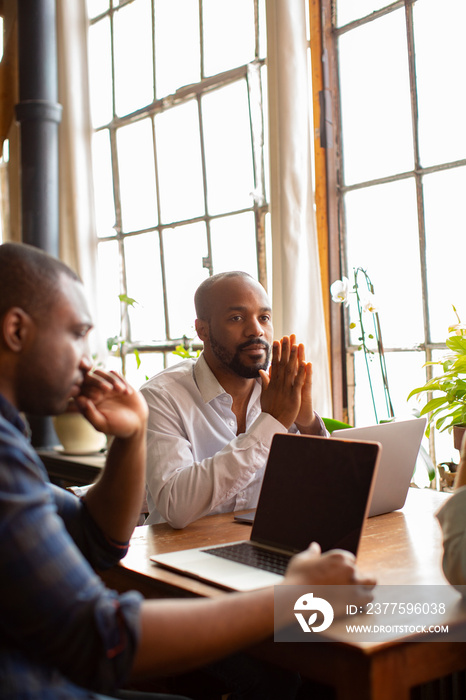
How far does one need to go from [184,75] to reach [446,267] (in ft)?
6.24

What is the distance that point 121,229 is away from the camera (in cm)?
412

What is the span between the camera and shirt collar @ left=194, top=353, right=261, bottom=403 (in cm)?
199

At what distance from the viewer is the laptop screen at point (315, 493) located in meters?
1.16

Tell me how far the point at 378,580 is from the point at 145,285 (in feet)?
9.97

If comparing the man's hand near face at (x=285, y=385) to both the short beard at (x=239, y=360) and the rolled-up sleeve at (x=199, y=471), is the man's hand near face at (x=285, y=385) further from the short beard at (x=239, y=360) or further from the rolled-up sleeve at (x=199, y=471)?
the short beard at (x=239, y=360)

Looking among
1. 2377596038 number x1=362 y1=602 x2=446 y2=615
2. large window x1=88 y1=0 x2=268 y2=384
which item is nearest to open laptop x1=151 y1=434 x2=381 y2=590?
2377596038 number x1=362 y1=602 x2=446 y2=615

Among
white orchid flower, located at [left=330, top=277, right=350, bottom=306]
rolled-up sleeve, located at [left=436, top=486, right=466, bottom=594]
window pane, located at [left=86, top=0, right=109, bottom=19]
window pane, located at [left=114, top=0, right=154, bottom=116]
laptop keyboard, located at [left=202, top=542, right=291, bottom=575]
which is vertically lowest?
laptop keyboard, located at [left=202, top=542, right=291, bottom=575]

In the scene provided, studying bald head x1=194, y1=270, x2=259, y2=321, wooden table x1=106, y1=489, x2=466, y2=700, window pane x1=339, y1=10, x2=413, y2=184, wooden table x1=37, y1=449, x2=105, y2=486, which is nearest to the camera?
wooden table x1=106, y1=489, x2=466, y2=700

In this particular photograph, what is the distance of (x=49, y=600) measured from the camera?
76 cm

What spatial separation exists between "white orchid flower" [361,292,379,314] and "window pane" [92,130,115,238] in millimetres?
2149

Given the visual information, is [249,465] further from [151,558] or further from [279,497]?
[151,558]

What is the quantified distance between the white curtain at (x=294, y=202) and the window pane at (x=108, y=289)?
170cm

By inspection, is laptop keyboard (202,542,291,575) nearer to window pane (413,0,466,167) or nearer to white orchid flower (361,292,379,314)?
white orchid flower (361,292,379,314)

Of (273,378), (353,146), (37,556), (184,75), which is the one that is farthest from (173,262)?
(37,556)
